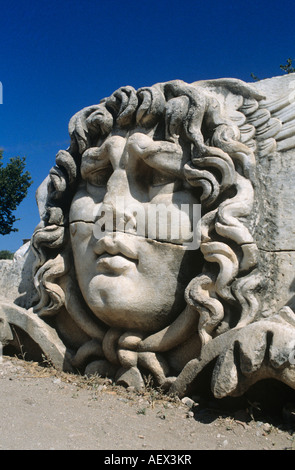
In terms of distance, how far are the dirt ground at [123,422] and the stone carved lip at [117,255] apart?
85 centimetres

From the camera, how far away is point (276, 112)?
11.3ft

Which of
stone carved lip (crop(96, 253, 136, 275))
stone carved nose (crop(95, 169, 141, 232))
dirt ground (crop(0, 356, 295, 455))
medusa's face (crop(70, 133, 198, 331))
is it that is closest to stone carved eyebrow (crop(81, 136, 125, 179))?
medusa's face (crop(70, 133, 198, 331))

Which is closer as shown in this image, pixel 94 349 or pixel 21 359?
pixel 94 349

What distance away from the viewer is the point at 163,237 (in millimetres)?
3295

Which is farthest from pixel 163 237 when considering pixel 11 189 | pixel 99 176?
pixel 11 189

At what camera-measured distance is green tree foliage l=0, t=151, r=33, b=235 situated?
14922 mm

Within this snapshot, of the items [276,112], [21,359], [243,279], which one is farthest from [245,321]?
[21,359]

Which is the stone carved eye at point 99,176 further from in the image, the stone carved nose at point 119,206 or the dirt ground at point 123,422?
the dirt ground at point 123,422

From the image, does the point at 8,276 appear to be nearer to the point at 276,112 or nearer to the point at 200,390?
the point at 200,390

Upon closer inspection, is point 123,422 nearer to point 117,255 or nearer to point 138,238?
point 117,255

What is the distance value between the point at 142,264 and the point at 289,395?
1269 millimetres

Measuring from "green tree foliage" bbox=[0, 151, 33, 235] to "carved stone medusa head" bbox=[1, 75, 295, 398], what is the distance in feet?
38.2

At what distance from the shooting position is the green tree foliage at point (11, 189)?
49.0 ft

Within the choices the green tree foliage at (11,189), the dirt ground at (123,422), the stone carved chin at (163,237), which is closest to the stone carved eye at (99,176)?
the stone carved chin at (163,237)
